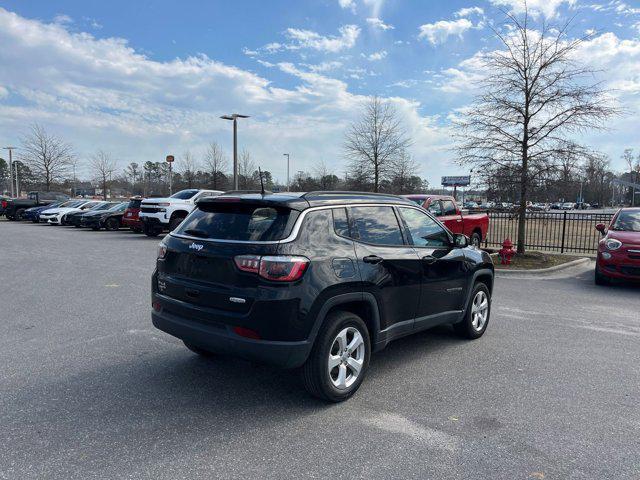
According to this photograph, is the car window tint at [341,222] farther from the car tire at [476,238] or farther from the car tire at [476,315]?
the car tire at [476,238]

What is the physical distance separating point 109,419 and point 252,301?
1.38 meters

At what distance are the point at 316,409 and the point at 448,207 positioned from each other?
33.8 feet

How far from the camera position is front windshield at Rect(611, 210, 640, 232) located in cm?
998

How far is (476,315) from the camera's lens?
580 cm

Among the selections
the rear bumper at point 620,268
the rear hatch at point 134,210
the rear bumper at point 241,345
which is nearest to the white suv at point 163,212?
the rear hatch at point 134,210

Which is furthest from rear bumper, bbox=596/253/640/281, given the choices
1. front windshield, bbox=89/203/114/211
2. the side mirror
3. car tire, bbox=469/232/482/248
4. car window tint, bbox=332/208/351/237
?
front windshield, bbox=89/203/114/211

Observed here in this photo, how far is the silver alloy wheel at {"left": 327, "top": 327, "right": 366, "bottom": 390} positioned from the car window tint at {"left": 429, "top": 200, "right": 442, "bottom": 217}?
29.4 ft

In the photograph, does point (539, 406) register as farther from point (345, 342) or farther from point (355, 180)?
point (355, 180)

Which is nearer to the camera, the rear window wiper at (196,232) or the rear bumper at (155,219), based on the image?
the rear window wiper at (196,232)

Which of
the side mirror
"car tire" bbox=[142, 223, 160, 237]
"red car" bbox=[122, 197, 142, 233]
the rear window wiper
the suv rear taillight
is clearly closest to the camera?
the suv rear taillight

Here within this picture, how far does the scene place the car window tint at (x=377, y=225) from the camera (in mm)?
4309

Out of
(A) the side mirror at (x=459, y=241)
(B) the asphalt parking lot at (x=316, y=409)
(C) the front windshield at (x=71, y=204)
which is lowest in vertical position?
(B) the asphalt parking lot at (x=316, y=409)

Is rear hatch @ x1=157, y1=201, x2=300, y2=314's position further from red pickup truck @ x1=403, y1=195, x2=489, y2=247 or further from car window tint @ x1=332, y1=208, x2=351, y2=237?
red pickup truck @ x1=403, y1=195, x2=489, y2=247

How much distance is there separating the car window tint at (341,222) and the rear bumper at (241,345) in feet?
3.25
